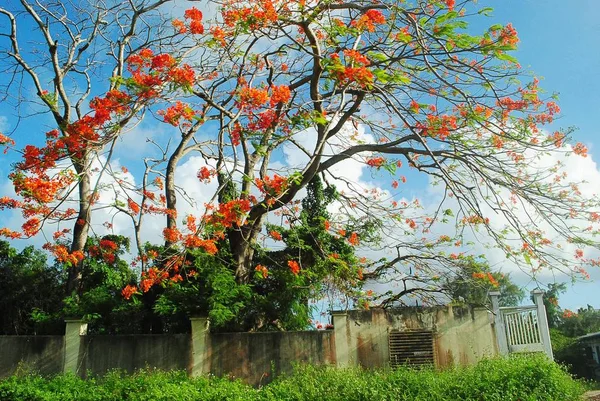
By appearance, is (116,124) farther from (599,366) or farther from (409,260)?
(599,366)

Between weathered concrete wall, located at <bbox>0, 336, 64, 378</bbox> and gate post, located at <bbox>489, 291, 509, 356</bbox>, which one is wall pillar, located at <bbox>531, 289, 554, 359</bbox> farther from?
weathered concrete wall, located at <bbox>0, 336, 64, 378</bbox>

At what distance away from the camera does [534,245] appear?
19.8ft

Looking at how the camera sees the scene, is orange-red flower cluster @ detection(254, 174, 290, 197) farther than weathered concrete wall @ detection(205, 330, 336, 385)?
No

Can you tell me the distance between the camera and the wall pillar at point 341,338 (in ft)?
23.9

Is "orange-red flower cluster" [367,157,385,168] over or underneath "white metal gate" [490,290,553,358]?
over

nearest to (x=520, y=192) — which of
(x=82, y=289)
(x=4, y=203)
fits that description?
(x=4, y=203)

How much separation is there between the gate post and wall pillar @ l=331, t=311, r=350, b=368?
91.6 inches

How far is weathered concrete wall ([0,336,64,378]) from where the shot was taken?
7805 millimetres

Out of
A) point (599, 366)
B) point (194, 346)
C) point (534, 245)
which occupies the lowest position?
point (599, 366)

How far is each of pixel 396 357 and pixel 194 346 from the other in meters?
2.78

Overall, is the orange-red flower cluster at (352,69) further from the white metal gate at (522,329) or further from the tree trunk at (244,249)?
the white metal gate at (522,329)

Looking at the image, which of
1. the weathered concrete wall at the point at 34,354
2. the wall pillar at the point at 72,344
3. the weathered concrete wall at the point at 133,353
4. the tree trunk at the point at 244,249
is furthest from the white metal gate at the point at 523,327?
the weathered concrete wall at the point at 34,354

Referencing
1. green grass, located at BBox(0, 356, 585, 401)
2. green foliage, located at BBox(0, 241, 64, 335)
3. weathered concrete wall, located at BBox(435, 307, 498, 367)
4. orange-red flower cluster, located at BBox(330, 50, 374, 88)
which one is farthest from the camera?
green foliage, located at BBox(0, 241, 64, 335)

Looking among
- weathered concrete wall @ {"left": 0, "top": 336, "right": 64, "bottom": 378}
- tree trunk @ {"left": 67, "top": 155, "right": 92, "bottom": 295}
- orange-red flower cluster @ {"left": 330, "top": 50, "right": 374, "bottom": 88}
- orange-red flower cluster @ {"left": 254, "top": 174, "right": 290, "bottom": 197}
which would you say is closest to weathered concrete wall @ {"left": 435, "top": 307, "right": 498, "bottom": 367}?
orange-red flower cluster @ {"left": 254, "top": 174, "right": 290, "bottom": 197}
